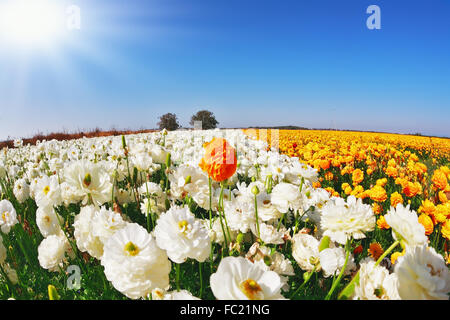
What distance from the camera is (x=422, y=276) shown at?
0.72m

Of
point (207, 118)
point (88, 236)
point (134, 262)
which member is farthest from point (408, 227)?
point (207, 118)

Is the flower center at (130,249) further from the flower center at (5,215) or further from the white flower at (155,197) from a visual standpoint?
the flower center at (5,215)

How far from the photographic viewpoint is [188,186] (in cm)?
149

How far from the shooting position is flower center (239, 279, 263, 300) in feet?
2.32

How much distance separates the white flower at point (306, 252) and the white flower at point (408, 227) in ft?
1.55

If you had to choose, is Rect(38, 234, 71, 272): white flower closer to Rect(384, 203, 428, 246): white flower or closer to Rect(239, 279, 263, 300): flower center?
Rect(239, 279, 263, 300): flower center

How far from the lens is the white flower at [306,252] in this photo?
1.31 m

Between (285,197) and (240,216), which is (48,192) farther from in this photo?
(285,197)

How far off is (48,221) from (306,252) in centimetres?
141
